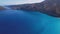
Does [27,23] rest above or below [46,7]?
below

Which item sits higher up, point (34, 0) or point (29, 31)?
point (34, 0)

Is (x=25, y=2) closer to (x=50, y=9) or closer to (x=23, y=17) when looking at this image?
(x=23, y=17)

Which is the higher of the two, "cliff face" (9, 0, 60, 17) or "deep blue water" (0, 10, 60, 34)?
"cliff face" (9, 0, 60, 17)

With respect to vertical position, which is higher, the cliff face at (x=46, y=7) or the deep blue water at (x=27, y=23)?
the cliff face at (x=46, y=7)

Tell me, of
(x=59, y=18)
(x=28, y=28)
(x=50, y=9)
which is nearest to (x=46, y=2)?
(x=50, y=9)
